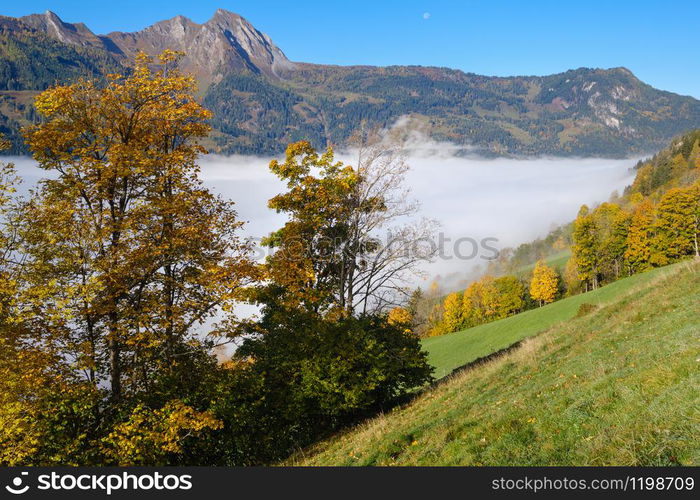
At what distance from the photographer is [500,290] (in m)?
110

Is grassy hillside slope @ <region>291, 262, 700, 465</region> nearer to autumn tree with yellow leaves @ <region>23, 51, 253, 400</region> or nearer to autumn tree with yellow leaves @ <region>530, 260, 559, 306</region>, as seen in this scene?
autumn tree with yellow leaves @ <region>23, 51, 253, 400</region>

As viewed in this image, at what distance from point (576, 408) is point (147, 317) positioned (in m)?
12.6

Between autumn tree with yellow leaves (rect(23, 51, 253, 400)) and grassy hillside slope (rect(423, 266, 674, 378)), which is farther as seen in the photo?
grassy hillside slope (rect(423, 266, 674, 378))

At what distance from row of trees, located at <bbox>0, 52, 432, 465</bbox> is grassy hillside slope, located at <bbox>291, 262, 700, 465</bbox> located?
3.11 meters

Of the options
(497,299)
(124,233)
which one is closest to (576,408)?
(124,233)

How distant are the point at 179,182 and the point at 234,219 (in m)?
2.43

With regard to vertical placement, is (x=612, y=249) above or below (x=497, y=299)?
above

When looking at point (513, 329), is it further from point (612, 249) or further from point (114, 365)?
point (114, 365)

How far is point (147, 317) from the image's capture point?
14133 mm

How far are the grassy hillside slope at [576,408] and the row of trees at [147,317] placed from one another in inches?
123

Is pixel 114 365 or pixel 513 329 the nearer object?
pixel 114 365

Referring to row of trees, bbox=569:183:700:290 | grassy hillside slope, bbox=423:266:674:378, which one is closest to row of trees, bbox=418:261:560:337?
row of trees, bbox=569:183:700:290

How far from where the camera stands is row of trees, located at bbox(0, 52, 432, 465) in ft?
43.4

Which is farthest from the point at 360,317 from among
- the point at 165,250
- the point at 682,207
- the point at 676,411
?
the point at 682,207
